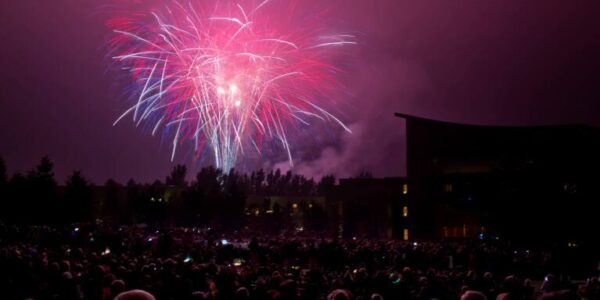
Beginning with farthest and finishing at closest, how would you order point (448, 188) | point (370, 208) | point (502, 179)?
point (370, 208) < point (448, 188) < point (502, 179)

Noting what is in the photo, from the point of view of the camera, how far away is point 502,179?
3966 cm

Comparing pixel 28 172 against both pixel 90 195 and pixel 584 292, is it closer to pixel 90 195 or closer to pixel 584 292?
pixel 90 195

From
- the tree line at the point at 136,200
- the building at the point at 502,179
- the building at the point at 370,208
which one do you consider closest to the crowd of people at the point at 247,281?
the building at the point at 502,179

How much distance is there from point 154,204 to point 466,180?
4121 cm

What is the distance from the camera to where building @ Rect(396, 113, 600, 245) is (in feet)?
121

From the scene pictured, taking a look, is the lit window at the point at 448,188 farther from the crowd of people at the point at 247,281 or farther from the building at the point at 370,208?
the crowd of people at the point at 247,281

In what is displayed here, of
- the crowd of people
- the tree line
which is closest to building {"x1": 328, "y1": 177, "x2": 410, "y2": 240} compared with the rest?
the tree line

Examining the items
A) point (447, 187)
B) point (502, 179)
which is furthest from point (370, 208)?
point (502, 179)

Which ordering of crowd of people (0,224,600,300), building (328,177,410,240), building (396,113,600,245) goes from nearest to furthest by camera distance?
crowd of people (0,224,600,300)
building (396,113,600,245)
building (328,177,410,240)

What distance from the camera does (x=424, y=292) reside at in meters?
10.7

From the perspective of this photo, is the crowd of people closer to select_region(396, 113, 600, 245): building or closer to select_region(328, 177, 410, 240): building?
select_region(396, 113, 600, 245): building

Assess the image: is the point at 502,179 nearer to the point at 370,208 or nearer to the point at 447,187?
the point at 447,187

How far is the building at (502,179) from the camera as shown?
37.0m

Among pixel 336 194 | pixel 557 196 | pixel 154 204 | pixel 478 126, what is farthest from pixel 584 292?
pixel 336 194
